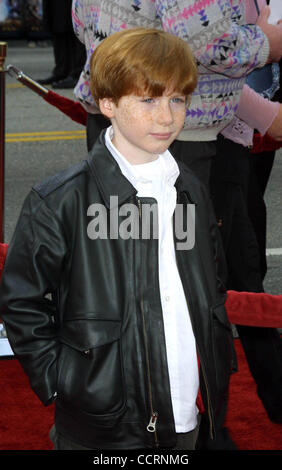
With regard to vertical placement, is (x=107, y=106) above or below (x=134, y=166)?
above

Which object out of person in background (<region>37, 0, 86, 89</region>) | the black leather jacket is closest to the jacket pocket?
the black leather jacket

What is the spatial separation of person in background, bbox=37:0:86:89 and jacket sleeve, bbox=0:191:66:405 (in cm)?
1250

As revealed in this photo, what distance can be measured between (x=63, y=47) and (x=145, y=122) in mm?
13172

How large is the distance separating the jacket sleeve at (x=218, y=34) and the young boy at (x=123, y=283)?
2.54ft

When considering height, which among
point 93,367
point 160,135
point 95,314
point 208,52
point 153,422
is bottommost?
point 153,422

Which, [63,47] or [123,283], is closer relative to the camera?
[123,283]

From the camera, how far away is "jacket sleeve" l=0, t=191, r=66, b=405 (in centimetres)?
238

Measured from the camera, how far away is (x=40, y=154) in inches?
389

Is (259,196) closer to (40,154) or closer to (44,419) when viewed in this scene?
(44,419)

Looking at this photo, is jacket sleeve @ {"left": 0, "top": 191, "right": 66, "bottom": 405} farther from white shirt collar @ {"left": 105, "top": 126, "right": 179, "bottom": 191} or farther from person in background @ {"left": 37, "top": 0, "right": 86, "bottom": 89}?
person in background @ {"left": 37, "top": 0, "right": 86, "bottom": 89}

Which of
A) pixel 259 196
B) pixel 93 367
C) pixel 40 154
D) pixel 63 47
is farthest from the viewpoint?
pixel 63 47

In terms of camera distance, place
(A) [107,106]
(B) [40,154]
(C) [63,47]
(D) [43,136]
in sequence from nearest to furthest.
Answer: (A) [107,106] < (B) [40,154] < (D) [43,136] < (C) [63,47]

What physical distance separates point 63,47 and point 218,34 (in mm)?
12331

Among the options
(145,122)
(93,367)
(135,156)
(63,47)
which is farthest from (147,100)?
(63,47)
